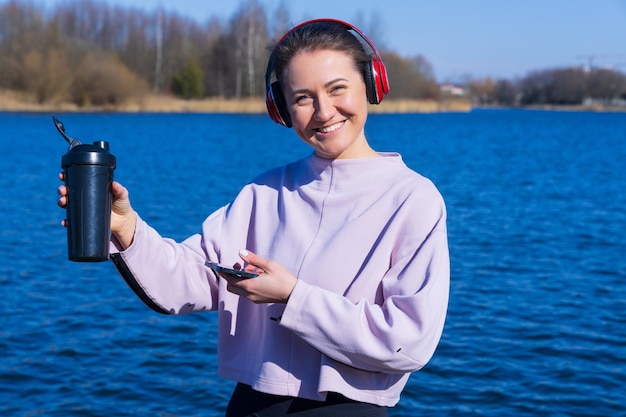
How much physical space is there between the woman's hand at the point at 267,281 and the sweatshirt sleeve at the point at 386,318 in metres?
0.02

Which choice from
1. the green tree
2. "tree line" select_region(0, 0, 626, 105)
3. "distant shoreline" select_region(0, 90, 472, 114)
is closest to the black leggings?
"tree line" select_region(0, 0, 626, 105)

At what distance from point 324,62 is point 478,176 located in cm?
2342

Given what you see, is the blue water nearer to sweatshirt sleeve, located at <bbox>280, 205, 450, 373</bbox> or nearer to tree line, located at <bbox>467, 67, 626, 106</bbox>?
sweatshirt sleeve, located at <bbox>280, 205, 450, 373</bbox>

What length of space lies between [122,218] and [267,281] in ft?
1.55

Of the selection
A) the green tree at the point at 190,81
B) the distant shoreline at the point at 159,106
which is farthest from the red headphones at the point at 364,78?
the green tree at the point at 190,81

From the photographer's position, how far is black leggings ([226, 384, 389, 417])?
203 cm

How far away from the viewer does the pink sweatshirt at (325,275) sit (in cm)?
190

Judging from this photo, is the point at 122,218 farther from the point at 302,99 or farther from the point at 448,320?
the point at 448,320

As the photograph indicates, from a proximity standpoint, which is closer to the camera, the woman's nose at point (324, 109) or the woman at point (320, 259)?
the woman at point (320, 259)

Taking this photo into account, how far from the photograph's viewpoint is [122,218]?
2.13 metres

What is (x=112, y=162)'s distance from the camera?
2.00 metres

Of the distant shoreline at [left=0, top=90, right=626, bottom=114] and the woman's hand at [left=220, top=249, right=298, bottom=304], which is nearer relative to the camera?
the woman's hand at [left=220, top=249, right=298, bottom=304]

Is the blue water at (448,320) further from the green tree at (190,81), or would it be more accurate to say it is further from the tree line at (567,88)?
the tree line at (567,88)

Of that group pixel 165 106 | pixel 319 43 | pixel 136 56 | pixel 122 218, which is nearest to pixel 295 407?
pixel 122 218
